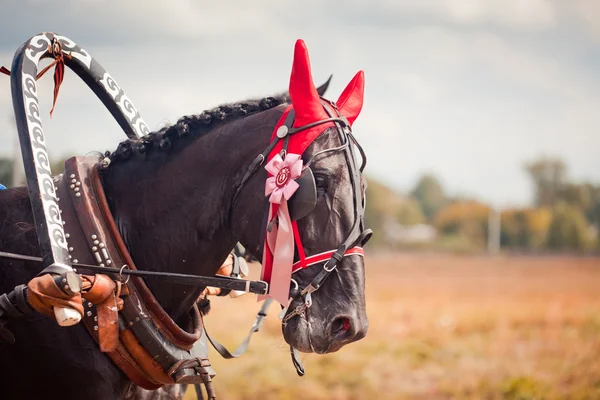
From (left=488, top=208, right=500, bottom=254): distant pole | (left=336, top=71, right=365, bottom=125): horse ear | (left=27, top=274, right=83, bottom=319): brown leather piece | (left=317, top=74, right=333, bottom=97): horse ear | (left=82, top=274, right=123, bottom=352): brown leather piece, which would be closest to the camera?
(left=27, top=274, right=83, bottom=319): brown leather piece

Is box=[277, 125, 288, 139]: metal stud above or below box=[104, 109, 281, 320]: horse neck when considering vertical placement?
above

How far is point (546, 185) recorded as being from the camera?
196 feet

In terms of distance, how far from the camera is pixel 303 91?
118 inches

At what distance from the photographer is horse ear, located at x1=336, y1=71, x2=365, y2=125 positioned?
3.30 metres

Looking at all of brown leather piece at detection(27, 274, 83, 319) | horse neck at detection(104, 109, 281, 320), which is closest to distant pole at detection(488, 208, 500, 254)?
horse neck at detection(104, 109, 281, 320)

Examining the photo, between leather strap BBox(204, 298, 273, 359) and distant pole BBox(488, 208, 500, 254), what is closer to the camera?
leather strap BBox(204, 298, 273, 359)

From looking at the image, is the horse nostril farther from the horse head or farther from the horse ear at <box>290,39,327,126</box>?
the horse ear at <box>290,39,327,126</box>

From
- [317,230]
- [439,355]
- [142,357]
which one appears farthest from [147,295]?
[439,355]

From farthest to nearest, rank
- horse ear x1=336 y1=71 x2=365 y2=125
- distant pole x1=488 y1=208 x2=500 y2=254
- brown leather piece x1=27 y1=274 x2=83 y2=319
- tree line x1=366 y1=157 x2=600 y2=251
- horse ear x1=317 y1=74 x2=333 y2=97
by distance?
1. distant pole x1=488 y1=208 x2=500 y2=254
2. tree line x1=366 y1=157 x2=600 y2=251
3. horse ear x1=317 y1=74 x2=333 y2=97
4. horse ear x1=336 y1=71 x2=365 y2=125
5. brown leather piece x1=27 y1=274 x2=83 y2=319

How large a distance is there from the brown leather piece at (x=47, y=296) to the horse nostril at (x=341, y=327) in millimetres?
1122

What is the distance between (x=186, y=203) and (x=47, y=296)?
814mm

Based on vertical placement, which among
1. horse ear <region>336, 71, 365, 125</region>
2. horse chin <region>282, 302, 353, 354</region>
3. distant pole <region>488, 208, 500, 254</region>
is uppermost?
horse ear <region>336, 71, 365, 125</region>

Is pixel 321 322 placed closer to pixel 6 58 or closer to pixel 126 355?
pixel 126 355

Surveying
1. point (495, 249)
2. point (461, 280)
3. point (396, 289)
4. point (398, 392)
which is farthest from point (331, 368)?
point (495, 249)
